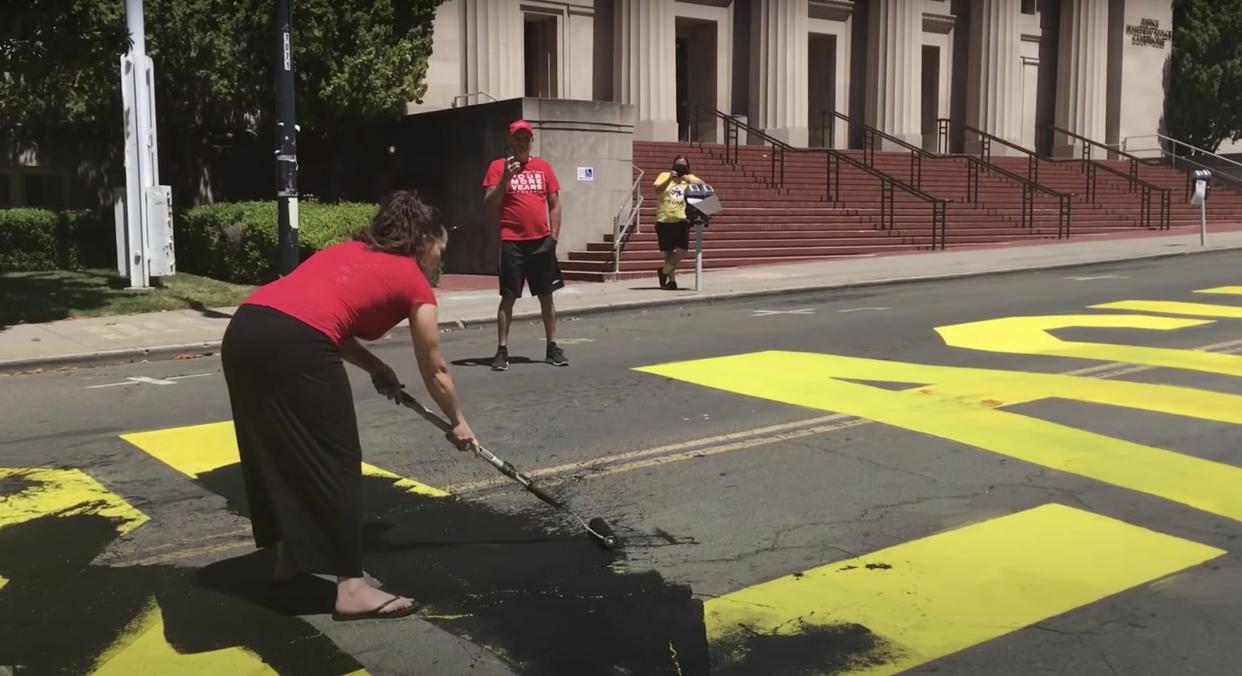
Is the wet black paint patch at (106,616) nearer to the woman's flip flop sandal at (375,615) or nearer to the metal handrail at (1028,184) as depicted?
the woman's flip flop sandal at (375,615)

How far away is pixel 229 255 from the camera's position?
644 inches

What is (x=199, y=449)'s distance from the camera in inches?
245

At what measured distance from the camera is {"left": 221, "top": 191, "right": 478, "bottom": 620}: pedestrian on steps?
350cm

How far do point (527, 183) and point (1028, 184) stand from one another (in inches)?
751

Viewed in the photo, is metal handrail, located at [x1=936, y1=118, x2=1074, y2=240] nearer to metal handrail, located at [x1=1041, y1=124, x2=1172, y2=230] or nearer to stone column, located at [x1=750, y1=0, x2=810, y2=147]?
metal handrail, located at [x1=1041, y1=124, x2=1172, y2=230]

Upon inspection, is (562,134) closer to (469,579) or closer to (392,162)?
(392,162)

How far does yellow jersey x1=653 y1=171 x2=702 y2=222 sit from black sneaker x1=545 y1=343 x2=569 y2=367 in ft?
18.6

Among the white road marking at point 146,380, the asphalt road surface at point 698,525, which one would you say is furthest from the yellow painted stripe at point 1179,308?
the white road marking at point 146,380

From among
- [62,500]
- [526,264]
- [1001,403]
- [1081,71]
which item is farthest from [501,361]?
[1081,71]

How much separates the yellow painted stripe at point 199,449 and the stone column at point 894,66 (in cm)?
2618

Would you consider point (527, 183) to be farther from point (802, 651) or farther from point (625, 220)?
point (625, 220)

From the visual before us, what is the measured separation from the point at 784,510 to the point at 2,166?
1808cm

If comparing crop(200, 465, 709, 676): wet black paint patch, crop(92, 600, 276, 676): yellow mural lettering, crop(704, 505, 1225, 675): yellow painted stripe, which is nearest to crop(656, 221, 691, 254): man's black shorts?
crop(200, 465, 709, 676): wet black paint patch

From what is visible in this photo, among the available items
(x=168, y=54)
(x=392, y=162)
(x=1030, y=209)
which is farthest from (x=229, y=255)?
(x=1030, y=209)
